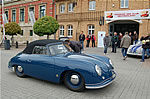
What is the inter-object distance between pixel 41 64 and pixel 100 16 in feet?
48.0

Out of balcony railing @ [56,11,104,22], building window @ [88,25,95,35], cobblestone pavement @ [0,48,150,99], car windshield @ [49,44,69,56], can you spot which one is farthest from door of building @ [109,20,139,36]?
car windshield @ [49,44,69,56]

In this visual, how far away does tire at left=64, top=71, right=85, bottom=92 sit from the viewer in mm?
4289

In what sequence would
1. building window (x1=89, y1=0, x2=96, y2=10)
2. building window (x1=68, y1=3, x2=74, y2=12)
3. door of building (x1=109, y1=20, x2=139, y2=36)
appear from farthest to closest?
building window (x1=68, y1=3, x2=74, y2=12) < building window (x1=89, y1=0, x2=96, y2=10) < door of building (x1=109, y1=20, x2=139, y2=36)

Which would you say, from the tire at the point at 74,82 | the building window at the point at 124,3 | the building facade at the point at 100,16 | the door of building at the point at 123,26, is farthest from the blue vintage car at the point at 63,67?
the door of building at the point at 123,26

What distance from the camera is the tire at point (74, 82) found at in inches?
169

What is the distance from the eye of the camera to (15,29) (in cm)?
1764

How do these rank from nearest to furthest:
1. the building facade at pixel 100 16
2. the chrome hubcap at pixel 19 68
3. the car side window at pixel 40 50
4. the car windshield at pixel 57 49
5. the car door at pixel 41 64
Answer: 1. the car door at pixel 41 64
2. the car windshield at pixel 57 49
3. the car side window at pixel 40 50
4. the chrome hubcap at pixel 19 68
5. the building facade at pixel 100 16

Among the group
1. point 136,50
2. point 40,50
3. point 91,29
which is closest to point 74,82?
point 40,50

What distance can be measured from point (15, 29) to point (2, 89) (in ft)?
46.8

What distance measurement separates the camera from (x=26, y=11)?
26.2m

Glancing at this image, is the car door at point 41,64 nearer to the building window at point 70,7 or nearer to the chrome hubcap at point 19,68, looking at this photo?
the chrome hubcap at point 19,68

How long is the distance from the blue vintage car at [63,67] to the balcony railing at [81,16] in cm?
1397

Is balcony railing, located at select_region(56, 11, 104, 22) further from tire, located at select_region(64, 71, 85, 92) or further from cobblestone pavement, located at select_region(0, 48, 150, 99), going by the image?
tire, located at select_region(64, 71, 85, 92)

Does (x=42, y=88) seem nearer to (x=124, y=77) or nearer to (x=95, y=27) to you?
(x=124, y=77)
